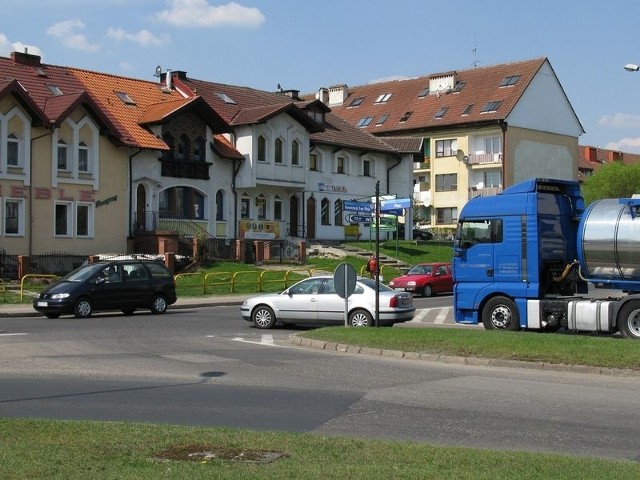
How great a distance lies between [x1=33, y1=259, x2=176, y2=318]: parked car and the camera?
93.6ft

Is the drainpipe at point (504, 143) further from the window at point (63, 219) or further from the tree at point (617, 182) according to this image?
the window at point (63, 219)

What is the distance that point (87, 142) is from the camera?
145 feet

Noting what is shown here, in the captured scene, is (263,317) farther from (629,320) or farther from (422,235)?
(422,235)

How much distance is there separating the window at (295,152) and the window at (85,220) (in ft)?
43.5

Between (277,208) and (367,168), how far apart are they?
28.4ft

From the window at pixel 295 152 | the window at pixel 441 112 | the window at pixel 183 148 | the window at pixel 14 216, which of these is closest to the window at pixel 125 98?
the window at pixel 183 148

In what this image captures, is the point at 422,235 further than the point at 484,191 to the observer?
No

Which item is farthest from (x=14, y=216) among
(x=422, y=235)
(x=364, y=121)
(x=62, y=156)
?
(x=364, y=121)

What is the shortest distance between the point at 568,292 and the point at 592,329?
1.61m

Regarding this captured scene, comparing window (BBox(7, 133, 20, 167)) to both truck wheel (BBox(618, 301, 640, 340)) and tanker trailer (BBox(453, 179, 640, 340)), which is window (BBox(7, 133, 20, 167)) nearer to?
tanker trailer (BBox(453, 179, 640, 340))

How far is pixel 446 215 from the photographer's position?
76.0 metres

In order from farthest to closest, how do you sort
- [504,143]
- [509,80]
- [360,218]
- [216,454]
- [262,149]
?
[509,80], [504,143], [360,218], [262,149], [216,454]

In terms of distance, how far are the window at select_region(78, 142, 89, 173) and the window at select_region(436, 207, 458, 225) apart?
122 feet

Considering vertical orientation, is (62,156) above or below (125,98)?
below
